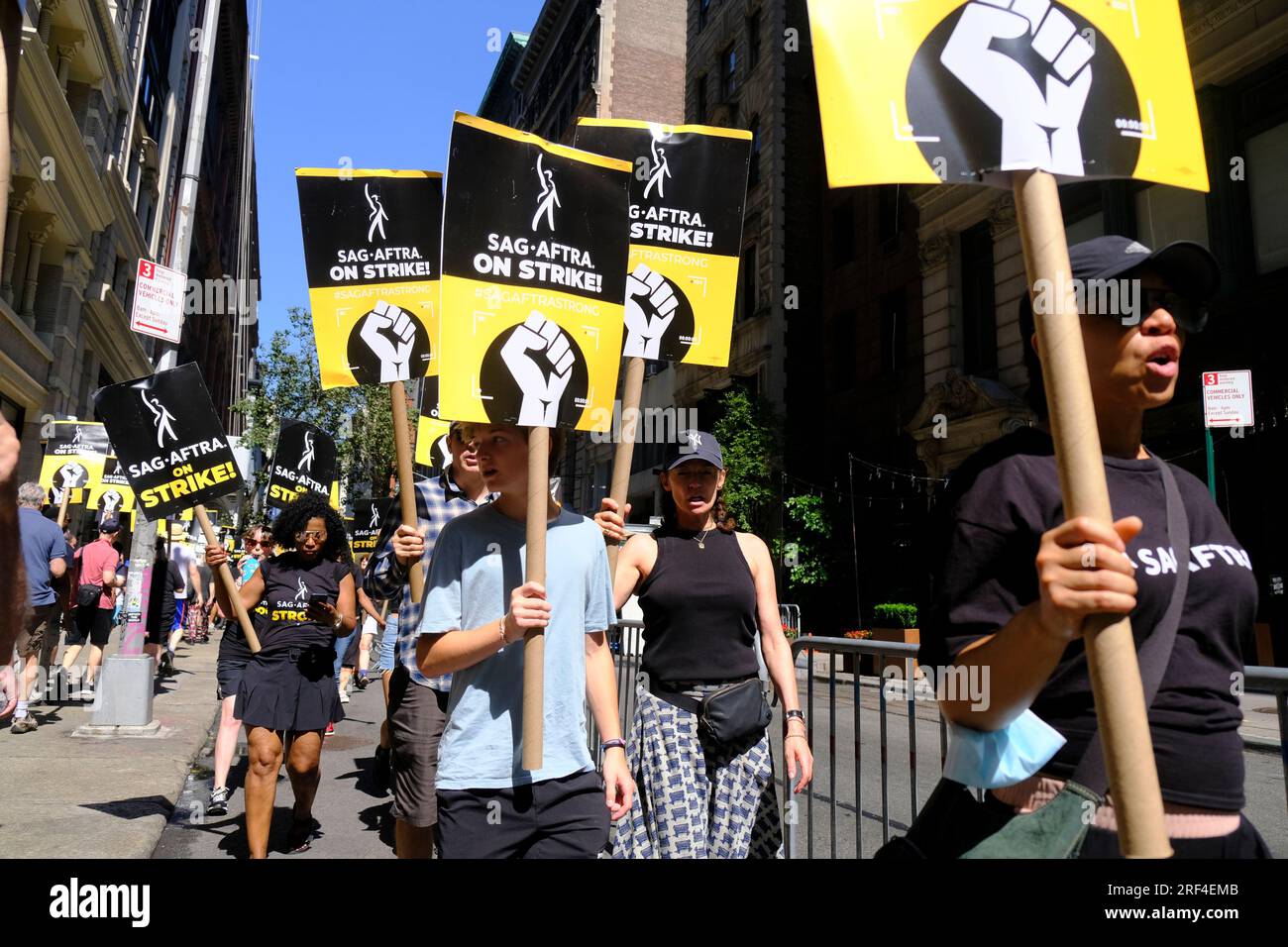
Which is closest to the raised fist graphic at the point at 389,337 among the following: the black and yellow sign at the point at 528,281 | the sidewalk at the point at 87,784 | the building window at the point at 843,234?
the black and yellow sign at the point at 528,281

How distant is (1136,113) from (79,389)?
24.2 metres

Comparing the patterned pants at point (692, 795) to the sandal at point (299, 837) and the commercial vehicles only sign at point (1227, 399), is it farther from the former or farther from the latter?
the commercial vehicles only sign at point (1227, 399)

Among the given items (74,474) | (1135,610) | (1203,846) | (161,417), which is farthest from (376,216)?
(74,474)

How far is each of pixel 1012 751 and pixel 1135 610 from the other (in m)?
0.37

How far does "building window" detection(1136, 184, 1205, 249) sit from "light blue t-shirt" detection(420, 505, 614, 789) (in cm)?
1554

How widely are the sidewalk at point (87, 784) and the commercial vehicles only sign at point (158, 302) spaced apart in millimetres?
3930

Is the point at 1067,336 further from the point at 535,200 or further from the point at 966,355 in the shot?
the point at 966,355

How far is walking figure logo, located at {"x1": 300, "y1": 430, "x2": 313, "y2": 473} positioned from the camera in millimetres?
8945

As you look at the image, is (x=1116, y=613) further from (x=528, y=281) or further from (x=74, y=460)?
(x=74, y=460)

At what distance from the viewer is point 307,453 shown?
898 cm

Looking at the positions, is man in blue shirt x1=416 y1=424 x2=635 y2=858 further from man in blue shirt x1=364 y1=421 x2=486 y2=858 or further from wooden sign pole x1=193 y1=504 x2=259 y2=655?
wooden sign pole x1=193 y1=504 x2=259 y2=655

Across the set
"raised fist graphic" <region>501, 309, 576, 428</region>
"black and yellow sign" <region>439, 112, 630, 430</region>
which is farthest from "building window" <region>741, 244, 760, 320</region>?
"raised fist graphic" <region>501, 309, 576, 428</region>
